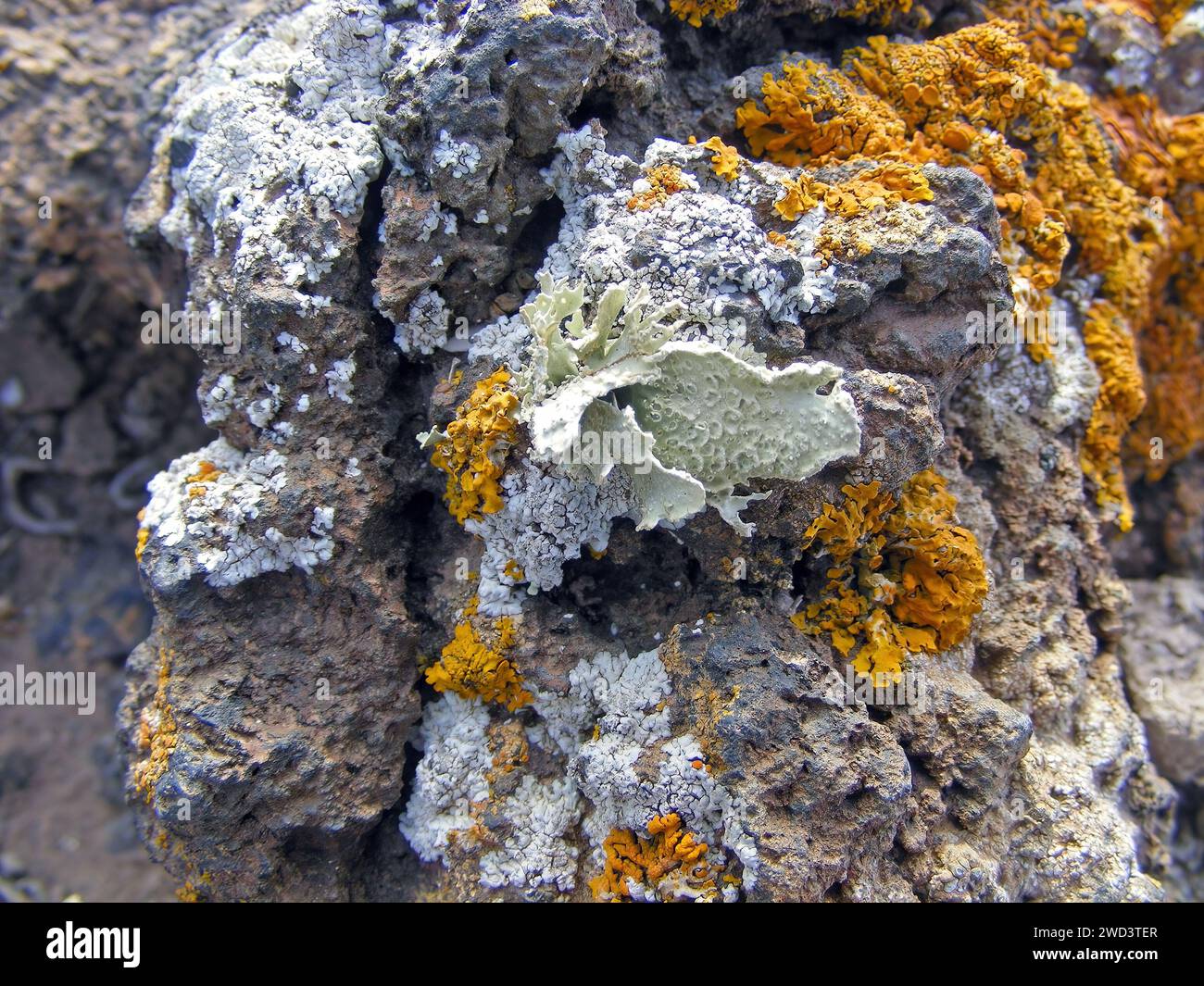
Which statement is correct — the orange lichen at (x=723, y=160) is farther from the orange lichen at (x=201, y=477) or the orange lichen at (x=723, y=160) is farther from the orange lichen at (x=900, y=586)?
the orange lichen at (x=201, y=477)

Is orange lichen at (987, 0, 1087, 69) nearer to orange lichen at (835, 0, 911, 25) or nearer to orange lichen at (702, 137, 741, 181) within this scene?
orange lichen at (835, 0, 911, 25)

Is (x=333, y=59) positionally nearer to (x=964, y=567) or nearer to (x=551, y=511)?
(x=551, y=511)

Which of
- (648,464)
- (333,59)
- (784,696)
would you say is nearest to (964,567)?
(784,696)

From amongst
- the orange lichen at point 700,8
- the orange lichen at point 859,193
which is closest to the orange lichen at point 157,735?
the orange lichen at point 859,193

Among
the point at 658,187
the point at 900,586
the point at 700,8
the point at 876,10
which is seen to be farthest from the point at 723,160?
the point at 900,586

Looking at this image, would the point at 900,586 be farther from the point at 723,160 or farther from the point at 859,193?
the point at 723,160

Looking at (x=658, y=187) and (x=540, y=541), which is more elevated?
(x=658, y=187)
